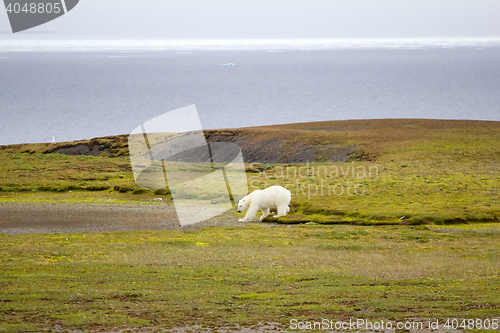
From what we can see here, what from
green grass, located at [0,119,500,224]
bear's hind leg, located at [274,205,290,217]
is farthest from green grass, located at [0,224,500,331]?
green grass, located at [0,119,500,224]

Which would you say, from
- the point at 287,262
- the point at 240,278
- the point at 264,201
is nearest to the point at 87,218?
the point at 264,201

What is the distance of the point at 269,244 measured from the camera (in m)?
19.3

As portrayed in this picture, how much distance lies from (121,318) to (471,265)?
1081 centimetres

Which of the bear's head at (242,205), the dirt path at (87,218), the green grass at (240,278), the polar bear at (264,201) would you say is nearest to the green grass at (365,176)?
the polar bear at (264,201)

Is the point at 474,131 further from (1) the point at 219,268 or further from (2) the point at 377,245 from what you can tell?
(1) the point at 219,268

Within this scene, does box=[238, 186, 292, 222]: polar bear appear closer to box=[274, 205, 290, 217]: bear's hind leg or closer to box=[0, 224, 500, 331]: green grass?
box=[274, 205, 290, 217]: bear's hind leg

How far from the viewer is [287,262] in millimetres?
16266

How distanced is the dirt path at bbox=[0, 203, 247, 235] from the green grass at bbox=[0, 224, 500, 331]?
8.15ft

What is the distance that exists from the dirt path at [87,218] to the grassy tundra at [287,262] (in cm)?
203

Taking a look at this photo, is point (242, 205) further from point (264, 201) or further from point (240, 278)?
point (240, 278)

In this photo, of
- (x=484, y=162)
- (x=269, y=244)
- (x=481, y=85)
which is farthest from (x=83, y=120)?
(x=481, y=85)

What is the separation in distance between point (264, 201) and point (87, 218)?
9.24m

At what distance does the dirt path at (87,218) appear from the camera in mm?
24062

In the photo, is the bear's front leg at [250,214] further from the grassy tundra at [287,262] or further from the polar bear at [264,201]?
the grassy tundra at [287,262]
